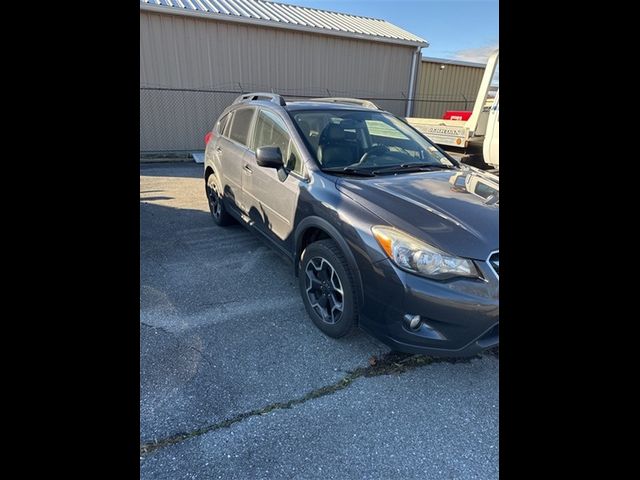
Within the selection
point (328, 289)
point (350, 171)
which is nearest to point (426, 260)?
point (328, 289)

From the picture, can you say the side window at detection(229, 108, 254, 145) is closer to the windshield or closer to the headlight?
the windshield

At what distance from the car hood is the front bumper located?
8.3 inches

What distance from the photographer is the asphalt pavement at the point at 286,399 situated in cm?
187

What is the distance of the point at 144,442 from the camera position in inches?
76.7

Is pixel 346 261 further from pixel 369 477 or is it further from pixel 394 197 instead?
pixel 369 477

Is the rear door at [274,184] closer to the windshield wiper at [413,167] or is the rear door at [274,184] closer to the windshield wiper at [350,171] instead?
the windshield wiper at [350,171]

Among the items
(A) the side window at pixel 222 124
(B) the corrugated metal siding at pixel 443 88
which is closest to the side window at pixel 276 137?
(A) the side window at pixel 222 124

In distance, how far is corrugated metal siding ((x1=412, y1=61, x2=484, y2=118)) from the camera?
14695mm

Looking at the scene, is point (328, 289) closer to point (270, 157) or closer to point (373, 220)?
point (373, 220)

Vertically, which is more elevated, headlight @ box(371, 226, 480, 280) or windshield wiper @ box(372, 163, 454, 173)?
windshield wiper @ box(372, 163, 454, 173)

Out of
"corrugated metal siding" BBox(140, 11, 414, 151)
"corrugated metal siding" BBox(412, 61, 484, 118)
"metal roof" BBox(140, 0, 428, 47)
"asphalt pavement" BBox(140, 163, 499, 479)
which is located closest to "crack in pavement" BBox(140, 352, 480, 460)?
"asphalt pavement" BBox(140, 163, 499, 479)
